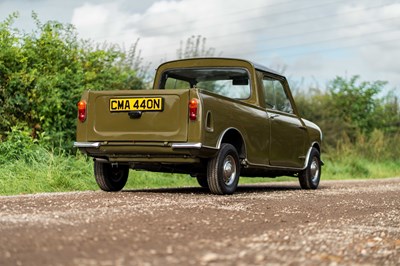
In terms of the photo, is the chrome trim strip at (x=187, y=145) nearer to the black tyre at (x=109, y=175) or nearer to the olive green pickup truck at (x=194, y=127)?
the olive green pickup truck at (x=194, y=127)

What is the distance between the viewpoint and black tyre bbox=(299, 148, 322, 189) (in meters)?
11.2

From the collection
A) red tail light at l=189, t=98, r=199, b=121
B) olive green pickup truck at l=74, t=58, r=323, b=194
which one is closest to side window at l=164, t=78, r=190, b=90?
olive green pickup truck at l=74, t=58, r=323, b=194

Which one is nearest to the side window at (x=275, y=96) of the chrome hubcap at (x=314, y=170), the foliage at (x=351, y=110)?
the chrome hubcap at (x=314, y=170)

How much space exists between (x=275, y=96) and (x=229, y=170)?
79.1 inches

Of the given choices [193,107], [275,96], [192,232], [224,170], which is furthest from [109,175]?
[192,232]

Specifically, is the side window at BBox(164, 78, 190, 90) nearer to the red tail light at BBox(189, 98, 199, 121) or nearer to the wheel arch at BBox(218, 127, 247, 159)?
the wheel arch at BBox(218, 127, 247, 159)

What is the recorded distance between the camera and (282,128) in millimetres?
10383

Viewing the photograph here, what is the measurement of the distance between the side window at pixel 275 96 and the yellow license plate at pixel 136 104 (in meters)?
2.27

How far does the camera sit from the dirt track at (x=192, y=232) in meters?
4.12

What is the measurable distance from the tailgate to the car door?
208 centimetres

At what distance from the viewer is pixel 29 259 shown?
13.0ft

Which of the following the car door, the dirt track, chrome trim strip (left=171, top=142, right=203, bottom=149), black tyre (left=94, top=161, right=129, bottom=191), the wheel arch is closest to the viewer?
the dirt track

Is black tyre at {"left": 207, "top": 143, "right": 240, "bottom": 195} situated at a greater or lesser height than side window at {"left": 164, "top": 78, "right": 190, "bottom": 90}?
lesser

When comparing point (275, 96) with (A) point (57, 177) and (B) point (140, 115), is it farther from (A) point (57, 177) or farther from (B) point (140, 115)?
(A) point (57, 177)
